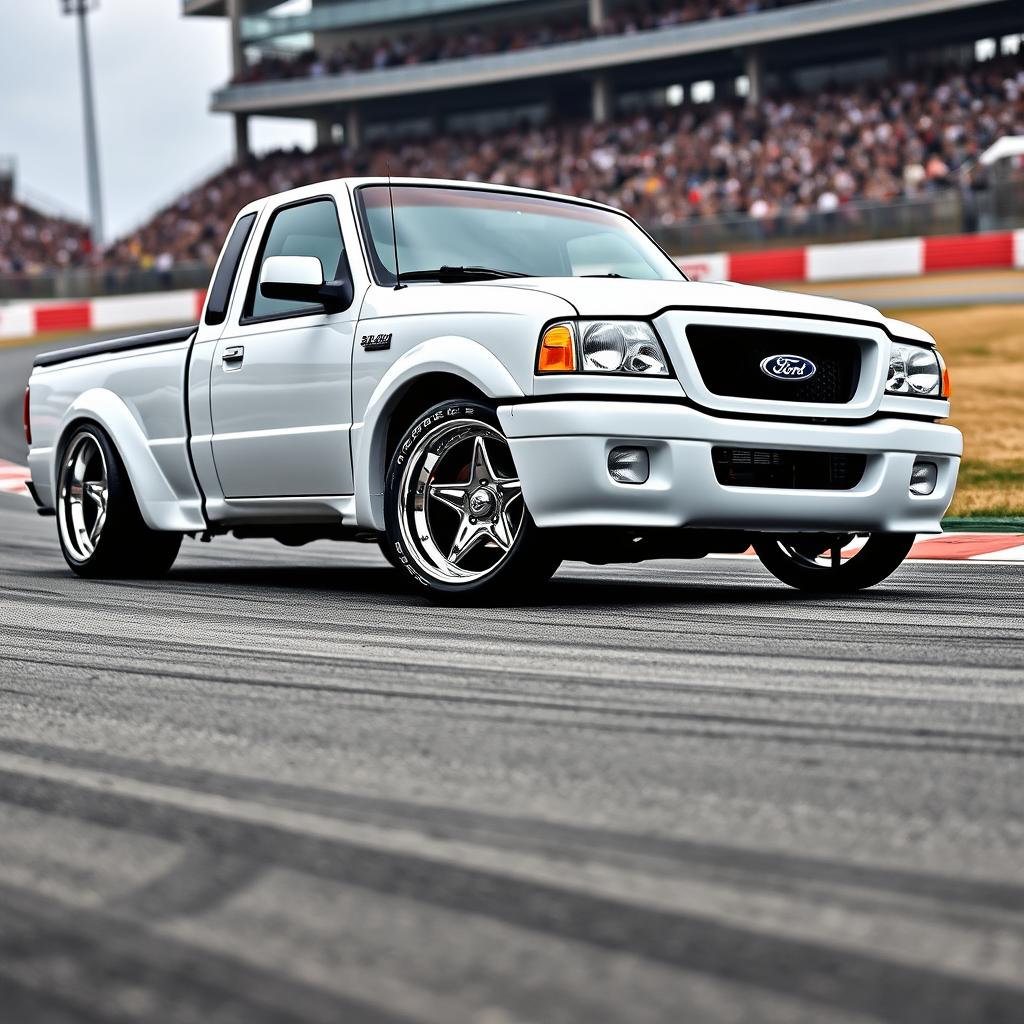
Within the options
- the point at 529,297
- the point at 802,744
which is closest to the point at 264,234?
the point at 529,297

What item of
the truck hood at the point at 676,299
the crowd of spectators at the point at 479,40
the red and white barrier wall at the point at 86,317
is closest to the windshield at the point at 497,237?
the truck hood at the point at 676,299

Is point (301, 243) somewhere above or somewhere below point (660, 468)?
above

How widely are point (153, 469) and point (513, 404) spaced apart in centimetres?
268

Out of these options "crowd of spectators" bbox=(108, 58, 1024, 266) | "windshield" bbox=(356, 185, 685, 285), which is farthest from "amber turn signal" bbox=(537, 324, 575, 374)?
"crowd of spectators" bbox=(108, 58, 1024, 266)

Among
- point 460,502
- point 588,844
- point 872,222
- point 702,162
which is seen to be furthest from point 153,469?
point 702,162

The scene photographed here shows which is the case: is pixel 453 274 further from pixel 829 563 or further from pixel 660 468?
pixel 829 563

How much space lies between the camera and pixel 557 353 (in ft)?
19.8

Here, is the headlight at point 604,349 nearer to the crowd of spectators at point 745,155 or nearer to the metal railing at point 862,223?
the metal railing at point 862,223

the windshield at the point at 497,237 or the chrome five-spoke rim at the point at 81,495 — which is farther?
the chrome five-spoke rim at the point at 81,495

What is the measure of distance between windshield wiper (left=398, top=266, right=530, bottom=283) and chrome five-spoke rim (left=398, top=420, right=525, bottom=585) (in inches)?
36.4

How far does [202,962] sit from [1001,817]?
143cm

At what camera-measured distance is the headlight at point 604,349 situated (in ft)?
19.8

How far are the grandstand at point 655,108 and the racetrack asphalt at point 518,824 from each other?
23531 millimetres

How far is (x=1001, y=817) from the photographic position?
2.88 metres
